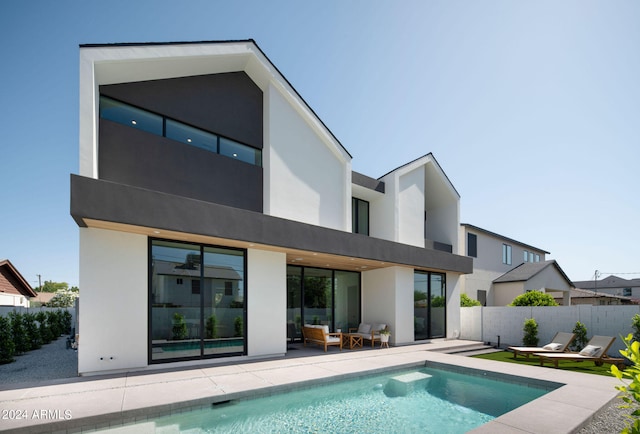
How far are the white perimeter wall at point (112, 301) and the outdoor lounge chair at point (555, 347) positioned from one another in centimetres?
1183

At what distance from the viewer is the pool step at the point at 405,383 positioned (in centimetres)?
851

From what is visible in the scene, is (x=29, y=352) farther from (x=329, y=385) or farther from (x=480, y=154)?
(x=480, y=154)

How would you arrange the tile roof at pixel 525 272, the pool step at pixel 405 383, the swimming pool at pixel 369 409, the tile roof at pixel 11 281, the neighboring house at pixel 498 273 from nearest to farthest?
1. the swimming pool at pixel 369 409
2. the pool step at pixel 405 383
3. the tile roof at pixel 11 281
4. the neighboring house at pixel 498 273
5. the tile roof at pixel 525 272

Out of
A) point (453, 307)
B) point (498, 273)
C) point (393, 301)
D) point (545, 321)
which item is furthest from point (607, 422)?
point (498, 273)

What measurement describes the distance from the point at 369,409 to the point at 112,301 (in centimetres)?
639

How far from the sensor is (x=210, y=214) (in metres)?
8.90

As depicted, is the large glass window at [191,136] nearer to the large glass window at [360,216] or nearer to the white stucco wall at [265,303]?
the white stucco wall at [265,303]

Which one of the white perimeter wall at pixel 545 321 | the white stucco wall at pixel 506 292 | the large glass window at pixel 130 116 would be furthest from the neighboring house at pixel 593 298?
the large glass window at pixel 130 116

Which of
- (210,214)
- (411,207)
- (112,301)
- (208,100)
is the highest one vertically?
(208,100)

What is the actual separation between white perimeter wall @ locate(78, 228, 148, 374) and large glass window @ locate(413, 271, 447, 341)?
11090 mm

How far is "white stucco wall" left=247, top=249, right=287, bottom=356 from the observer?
35.2 ft

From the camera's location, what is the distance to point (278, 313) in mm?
11242

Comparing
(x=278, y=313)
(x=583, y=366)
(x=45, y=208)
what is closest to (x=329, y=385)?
(x=278, y=313)

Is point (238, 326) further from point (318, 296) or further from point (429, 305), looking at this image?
point (429, 305)
